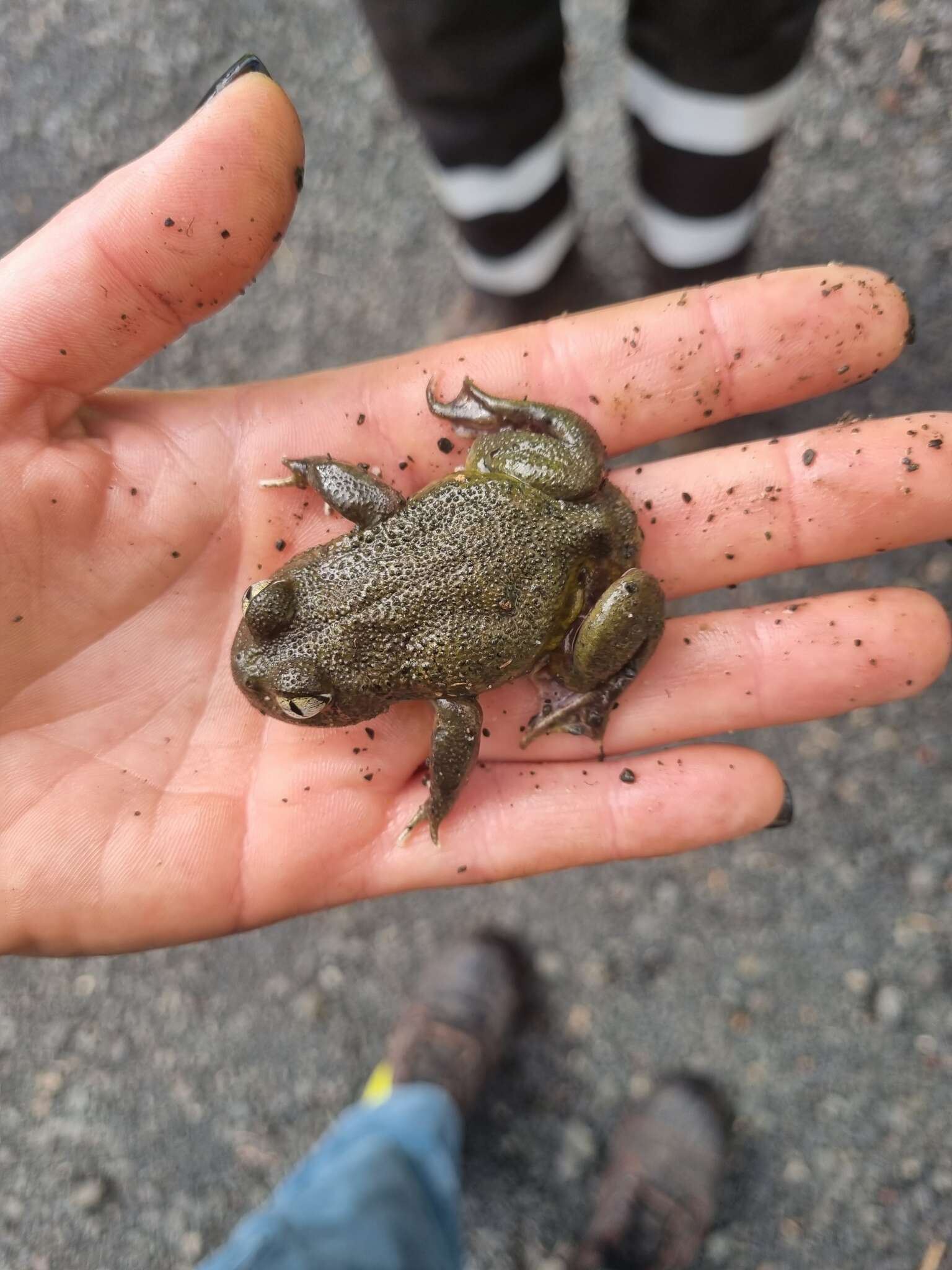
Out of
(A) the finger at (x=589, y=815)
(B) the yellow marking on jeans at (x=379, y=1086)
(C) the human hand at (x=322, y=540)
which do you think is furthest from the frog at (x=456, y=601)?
(B) the yellow marking on jeans at (x=379, y=1086)

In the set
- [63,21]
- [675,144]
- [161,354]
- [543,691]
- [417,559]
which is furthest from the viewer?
[63,21]

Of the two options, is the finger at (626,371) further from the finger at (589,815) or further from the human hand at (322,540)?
the finger at (589,815)

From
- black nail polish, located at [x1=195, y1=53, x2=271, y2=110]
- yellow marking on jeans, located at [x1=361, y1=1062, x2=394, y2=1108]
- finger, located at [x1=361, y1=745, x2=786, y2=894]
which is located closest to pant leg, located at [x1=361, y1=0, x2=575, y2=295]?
black nail polish, located at [x1=195, y1=53, x2=271, y2=110]

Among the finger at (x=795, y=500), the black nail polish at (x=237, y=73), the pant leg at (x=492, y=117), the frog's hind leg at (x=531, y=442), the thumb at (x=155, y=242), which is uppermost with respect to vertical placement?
the black nail polish at (x=237, y=73)

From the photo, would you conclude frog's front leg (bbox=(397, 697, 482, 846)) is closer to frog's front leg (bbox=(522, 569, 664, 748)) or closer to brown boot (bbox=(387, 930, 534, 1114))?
frog's front leg (bbox=(522, 569, 664, 748))

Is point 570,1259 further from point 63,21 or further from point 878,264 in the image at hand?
point 63,21

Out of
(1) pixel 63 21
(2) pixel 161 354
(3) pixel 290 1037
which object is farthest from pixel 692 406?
(1) pixel 63 21
